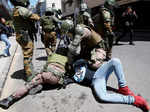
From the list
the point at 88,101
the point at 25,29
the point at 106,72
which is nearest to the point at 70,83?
the point at 88,101

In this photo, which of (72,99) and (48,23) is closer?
(72,99)

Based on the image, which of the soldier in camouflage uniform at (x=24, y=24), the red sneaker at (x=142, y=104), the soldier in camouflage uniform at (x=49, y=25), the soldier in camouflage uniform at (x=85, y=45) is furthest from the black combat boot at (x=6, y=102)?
the soldier in camouflage uniform at (x=49, y=25)

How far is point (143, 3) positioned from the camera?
Answer: 13.7 meters

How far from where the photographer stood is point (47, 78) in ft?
9.27

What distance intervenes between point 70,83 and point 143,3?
12.9 m

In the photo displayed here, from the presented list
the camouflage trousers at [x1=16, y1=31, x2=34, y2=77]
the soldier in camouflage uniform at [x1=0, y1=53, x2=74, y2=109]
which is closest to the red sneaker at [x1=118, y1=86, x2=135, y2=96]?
the soldier in camouflage uniform at [x1=0, y1=53, x2=74, y2=109]

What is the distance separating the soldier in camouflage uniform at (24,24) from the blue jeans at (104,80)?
4.23 ft

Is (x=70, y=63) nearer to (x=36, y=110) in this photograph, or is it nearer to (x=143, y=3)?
(x=36, y=110)

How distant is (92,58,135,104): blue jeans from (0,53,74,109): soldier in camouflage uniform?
62cm

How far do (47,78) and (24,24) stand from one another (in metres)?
1.23

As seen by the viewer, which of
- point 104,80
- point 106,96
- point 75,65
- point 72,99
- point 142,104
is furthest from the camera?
point 75,65

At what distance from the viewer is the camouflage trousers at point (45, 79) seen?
8.98 ft

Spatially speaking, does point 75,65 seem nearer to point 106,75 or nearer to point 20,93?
point 106,75

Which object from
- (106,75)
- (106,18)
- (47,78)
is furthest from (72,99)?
(106,18)
